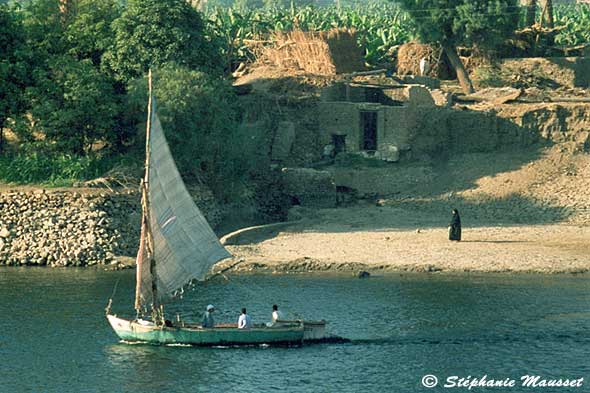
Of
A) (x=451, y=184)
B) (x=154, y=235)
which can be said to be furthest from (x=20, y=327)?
(x=451, y=184)

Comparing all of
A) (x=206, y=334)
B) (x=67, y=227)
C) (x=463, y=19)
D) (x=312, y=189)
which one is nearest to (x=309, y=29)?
(x=463, y=19)

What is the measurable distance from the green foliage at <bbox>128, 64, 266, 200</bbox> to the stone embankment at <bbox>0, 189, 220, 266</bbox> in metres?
4.37

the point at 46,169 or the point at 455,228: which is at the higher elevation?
the point at 46,169

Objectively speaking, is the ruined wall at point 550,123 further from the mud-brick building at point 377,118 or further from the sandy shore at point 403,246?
the sandy shore at point 403,246

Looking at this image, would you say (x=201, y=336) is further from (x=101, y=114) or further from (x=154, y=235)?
(x=101, y=114)

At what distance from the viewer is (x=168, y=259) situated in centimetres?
5144

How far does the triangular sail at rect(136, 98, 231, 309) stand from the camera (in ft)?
166

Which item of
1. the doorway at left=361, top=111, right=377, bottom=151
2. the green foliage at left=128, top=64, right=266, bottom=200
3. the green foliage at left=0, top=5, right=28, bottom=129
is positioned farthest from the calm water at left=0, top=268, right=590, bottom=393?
the doorway at left=361, top=111, right=377, bottom=151

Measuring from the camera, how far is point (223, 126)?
6975cm

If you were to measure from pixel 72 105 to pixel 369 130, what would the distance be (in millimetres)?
17404

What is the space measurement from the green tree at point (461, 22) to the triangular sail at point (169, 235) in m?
35.8

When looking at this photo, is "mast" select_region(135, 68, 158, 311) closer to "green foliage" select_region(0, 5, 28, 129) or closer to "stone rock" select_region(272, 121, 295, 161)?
"green foliage" select_region(0, 5, 28, 129)

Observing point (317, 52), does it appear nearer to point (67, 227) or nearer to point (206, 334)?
point (67, 227)

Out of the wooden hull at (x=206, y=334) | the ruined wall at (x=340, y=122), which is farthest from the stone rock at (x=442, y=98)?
the wooden hull at (x=206, y=334)
